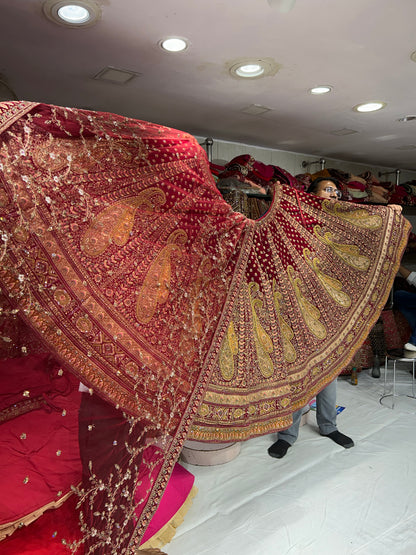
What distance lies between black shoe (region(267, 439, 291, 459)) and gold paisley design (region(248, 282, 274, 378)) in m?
1.00

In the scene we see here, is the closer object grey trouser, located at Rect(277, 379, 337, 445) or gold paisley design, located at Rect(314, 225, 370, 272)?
gold paisley design, located at Rect(314, 225, 370, 272)

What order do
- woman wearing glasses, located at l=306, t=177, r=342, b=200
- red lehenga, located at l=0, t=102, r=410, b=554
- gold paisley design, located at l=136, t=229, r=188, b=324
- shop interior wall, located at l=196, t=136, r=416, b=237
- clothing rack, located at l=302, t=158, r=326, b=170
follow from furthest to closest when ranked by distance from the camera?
clothing rack, located at l=302, t=158, r=326, b=170 → shop interior wall, located at l=196, t=136, r=416, b=237 → woman wearing glasses, located at l=306, t=177, r=342, b=200 → gold paisley design, located at l=136, t=229, r=188, b=324 → red lehenga, located at l=0, t=102, r=410, b=554

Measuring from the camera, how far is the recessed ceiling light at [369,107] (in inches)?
94.8

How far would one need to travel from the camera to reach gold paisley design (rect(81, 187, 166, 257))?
911 millimetres

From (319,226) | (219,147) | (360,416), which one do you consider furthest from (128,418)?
(219,147)

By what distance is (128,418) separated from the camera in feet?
3.09

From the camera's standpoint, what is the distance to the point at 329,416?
2.24 metres

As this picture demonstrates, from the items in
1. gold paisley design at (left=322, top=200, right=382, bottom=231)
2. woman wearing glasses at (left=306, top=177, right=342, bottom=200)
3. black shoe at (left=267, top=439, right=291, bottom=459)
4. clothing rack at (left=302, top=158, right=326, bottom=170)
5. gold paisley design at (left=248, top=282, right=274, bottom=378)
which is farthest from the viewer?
clothing rack at (left=302, top=158, right=326, bottom=170)

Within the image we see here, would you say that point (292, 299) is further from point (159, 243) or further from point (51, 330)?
point (51, 330)

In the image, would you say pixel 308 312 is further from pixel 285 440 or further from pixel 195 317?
pixel 285 440

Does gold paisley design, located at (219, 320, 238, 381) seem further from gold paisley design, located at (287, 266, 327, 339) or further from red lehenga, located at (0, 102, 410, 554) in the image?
gold paisley design, located at (287, 266, 327, 339)

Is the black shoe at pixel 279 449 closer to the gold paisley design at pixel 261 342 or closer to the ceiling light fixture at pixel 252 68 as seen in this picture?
the gold paisley design at pixel 261 342

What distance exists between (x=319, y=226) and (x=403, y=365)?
8.83 feet

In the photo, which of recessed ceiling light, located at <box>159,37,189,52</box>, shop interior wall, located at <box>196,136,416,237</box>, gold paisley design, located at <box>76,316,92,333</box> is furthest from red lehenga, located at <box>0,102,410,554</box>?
shop interior wall, located at <box>196,136,416,237</box>
